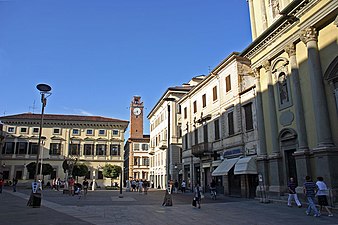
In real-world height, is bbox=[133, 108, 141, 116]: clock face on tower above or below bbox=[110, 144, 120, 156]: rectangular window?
above

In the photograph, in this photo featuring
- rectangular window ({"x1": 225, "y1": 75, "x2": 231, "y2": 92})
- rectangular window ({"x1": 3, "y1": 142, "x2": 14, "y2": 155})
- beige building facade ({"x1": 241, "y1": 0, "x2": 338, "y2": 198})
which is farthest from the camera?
rectangular window ({"x1": 3, "y1": 142, "x2": 14, "y2": 155})

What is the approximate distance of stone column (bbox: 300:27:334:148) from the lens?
14.2 m

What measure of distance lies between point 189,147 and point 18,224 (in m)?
27.0

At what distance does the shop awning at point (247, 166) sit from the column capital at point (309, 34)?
9459 millimetres

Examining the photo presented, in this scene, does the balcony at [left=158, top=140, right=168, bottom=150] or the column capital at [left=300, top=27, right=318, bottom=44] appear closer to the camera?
the column capital at [left=300, top=27, right=318, bottom=44]

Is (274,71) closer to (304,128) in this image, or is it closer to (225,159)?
(304,128)

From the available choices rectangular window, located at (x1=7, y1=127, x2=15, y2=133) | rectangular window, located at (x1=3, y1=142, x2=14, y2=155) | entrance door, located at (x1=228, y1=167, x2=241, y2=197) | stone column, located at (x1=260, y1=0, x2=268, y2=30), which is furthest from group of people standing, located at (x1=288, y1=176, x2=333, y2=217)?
rectangular window, located at (x1=7, y1=127, x2=15, y2=133)

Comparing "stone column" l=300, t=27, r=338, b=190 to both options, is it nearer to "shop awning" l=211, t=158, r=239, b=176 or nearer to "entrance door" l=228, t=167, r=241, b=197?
"shop awning" l=211, t=158, r=239, b=176

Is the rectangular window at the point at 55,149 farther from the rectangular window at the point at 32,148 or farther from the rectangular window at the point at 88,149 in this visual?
the rectangular window at the point at 88,149

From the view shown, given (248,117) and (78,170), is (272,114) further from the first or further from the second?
(78,170)

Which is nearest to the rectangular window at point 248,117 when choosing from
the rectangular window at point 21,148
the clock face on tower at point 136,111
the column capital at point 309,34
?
the column capital at point 309,34

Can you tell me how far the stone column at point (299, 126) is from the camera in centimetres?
1542

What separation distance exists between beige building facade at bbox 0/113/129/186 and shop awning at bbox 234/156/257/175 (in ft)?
118

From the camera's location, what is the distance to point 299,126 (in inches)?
635
